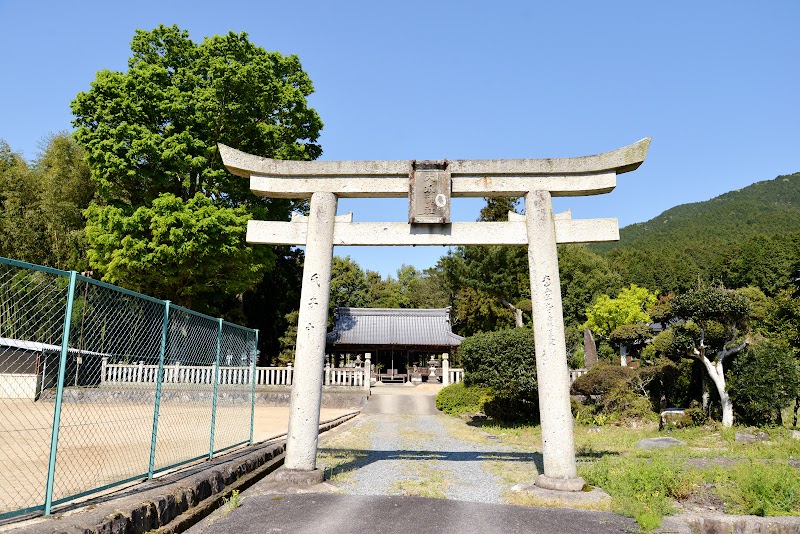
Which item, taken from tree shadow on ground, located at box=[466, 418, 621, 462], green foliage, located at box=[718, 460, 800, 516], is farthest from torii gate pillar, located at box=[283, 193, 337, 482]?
green foliage, located at box=[718, 460, 800, 516]

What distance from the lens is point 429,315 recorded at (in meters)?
32.9

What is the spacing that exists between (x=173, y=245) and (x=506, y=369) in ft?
39.7

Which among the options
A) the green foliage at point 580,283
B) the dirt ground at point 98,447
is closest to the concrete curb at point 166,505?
the dirt ground at point 98,447

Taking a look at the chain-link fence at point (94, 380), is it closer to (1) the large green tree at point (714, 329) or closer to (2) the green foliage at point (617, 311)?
(1) the large green tree at point (714, 329)

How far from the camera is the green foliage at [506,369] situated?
1325 centimetres

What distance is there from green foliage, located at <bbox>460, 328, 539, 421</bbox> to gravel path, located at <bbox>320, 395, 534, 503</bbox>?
1.56 m

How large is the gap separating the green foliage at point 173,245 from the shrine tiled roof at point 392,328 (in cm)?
1126

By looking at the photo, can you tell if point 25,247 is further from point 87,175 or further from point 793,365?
point 793,365

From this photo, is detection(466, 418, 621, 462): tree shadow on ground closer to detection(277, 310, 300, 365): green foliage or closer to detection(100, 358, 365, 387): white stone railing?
detection(100, 358, 365, 387): white stone railing

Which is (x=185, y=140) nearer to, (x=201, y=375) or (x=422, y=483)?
(x=201, y=375)

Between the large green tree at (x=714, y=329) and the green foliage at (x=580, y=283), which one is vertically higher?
the green foliage at (x=580, y=283)

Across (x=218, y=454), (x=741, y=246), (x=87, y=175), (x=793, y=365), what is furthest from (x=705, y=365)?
(x=741, y=246)

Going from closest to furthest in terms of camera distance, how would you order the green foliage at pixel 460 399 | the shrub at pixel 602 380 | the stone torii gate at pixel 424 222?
1. the stone torii gate at pixel 424 222
2. the shrub at pixel 602 380
3. the green foliage at pixel 460 399

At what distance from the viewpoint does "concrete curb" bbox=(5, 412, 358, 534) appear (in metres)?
3.45
